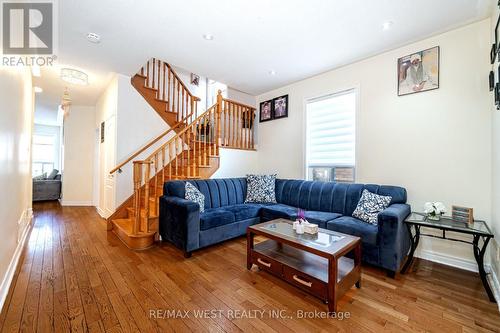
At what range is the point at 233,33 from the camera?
2627 mm

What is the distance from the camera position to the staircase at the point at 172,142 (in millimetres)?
3262

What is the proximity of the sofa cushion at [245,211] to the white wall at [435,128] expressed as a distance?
1.68 m

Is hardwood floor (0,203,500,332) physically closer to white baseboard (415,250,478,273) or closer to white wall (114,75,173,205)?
white baseboard (415,250,478,273)

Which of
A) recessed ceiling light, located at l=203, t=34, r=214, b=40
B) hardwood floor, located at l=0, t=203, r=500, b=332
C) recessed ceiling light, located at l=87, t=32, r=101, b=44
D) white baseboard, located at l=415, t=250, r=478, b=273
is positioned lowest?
hardwood floor, located at l=0, t=203, r=500, b=332

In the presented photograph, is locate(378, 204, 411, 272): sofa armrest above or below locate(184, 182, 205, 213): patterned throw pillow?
below

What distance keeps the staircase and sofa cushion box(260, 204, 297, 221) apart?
1.29 metres

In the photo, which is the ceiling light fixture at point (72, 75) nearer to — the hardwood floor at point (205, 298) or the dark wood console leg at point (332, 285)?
the hardwood floor at point (205, 298)

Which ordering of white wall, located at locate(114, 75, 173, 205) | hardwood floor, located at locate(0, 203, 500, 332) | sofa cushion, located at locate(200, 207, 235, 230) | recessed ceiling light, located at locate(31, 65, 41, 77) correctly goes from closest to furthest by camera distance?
hardwood floor, located at locate(0, 203, 500, 332), sofa cushion, located at locate(200, 207, 235, 230), recessed ceiling light, located at locate(31, 65, 41, 77), white wall, located at locate(114, 75, 173, 205)

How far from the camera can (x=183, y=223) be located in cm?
262

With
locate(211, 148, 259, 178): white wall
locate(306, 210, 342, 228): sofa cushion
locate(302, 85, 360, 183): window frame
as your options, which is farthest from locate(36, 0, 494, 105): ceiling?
locate(306, 210, 342, 228): sofa cushion

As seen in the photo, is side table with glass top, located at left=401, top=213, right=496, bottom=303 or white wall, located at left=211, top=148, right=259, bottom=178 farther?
white wall, located at left=211, top=148, right=259, bottom=178

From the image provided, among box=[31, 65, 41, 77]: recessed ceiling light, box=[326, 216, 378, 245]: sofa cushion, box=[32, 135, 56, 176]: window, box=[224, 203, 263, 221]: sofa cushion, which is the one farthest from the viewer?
box=[32, 135, 56, 176]: window

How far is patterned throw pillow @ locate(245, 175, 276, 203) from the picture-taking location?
3.83m

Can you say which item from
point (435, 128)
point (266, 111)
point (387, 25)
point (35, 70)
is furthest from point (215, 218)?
point (35, 70)
